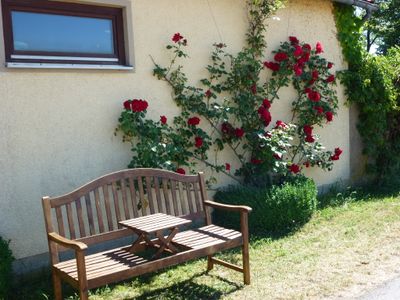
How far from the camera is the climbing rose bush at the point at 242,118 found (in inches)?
200

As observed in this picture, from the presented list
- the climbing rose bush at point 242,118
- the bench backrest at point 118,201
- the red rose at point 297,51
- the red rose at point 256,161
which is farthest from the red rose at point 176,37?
the red rose at point 297,51

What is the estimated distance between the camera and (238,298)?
380 cm

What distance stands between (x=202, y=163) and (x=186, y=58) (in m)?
1.33

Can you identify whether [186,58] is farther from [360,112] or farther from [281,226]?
[360,112]

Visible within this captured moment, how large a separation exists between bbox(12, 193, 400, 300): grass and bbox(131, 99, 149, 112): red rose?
1.71 m

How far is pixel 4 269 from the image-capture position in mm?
3686

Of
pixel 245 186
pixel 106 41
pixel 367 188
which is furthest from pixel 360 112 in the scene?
pixel 106 41

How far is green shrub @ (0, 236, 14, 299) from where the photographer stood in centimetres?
365

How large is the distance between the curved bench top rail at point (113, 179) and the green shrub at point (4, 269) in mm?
629

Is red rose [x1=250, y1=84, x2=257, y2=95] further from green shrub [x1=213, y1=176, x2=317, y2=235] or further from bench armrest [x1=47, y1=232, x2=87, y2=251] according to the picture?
bench armrest [x1=47, y1=232, x2=87, y2=251]

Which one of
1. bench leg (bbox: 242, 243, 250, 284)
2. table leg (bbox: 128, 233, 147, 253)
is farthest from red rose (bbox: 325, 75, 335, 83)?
table leg (bbox: 128, 233, 147, 253)

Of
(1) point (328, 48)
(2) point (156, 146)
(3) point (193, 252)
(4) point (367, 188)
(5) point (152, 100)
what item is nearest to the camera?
(3) point (193, 252)

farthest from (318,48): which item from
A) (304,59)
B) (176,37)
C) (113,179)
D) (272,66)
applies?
(113,179)

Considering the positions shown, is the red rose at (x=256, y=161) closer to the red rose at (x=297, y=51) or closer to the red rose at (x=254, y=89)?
the red rose at (x=254, y=89)
